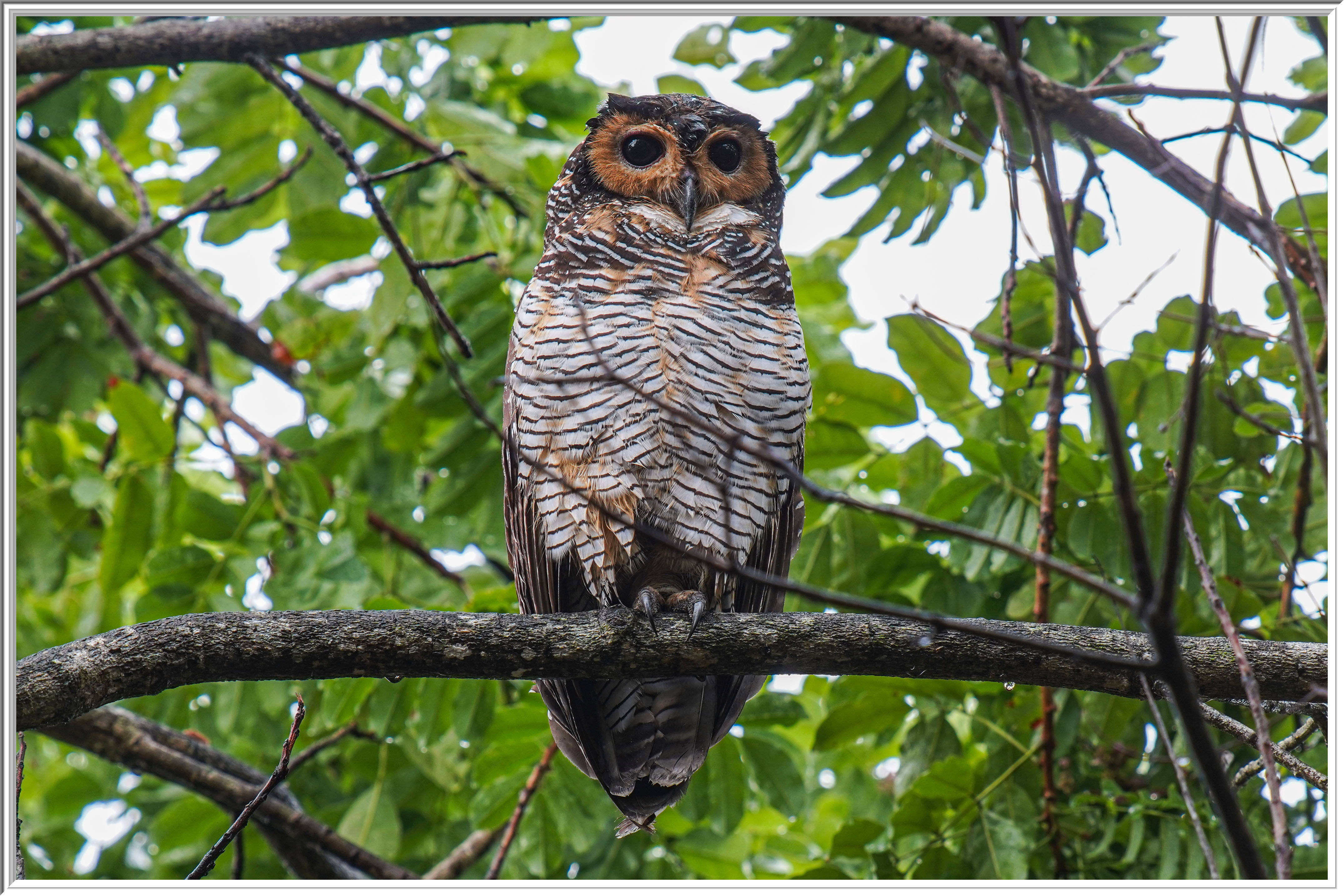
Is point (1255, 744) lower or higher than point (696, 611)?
lower

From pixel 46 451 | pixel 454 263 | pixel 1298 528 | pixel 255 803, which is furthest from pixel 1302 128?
pixel 46 451

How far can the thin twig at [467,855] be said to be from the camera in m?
3.27

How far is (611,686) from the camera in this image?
267 cm

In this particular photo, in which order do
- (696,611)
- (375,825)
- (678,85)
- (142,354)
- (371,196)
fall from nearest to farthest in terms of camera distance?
(696,611) < (371,196) < (375,825) < (678,85) < (142,354)

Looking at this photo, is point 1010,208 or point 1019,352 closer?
point 1019,352

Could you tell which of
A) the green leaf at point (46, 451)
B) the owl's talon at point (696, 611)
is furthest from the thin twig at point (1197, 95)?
the green leaf at point (46, 451)

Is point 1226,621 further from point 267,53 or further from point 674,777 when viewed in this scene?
point 267,53

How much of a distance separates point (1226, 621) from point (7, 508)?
200 cm

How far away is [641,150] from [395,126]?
82 centimetres

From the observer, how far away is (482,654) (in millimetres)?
1865

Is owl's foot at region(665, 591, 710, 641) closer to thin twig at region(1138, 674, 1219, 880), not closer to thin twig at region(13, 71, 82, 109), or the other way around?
thin twig at region(1138, 674, 1219, 880)

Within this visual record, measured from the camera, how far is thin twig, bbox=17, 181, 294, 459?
148 inches

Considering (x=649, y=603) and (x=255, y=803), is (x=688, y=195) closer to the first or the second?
(x=649, y=603)

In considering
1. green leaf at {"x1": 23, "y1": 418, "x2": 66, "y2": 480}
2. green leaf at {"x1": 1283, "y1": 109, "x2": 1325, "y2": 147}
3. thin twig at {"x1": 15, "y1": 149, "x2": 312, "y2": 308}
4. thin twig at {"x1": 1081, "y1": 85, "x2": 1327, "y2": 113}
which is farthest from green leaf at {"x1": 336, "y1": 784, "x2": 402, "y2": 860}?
green leaf at {"x1": 1283, "y1": 109, "x2": 1325, "y2": 147}
